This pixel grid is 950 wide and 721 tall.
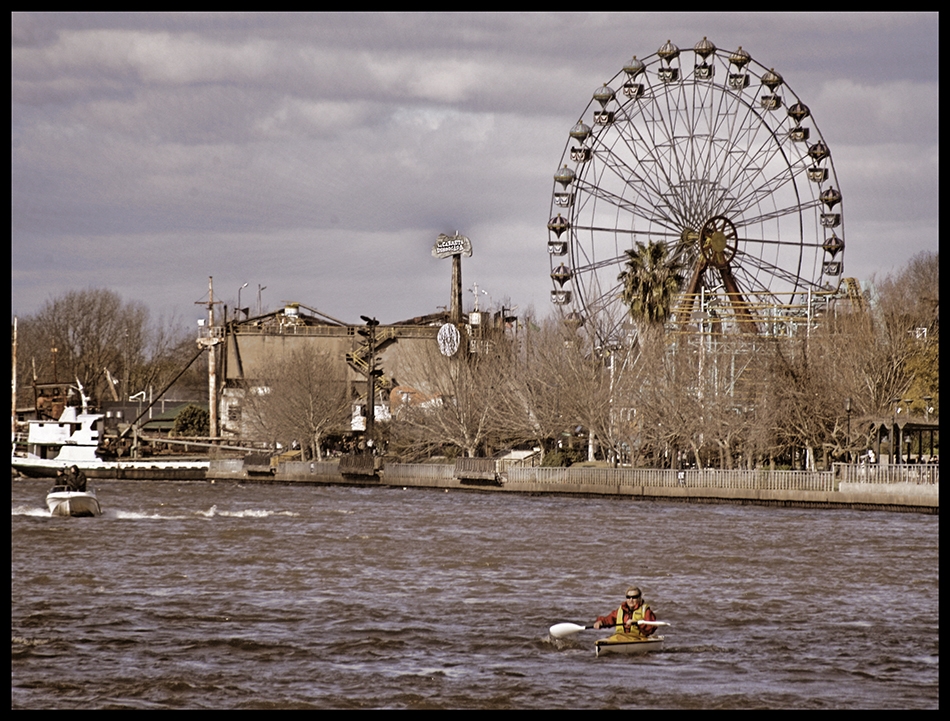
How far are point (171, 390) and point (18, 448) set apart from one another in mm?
52192

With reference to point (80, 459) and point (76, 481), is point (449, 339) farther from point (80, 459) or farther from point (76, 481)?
point (76, 481)

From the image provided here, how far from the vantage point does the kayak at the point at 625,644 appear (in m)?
24.6

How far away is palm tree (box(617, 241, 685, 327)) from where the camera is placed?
3017 inches

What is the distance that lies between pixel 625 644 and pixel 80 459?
73.8 meters

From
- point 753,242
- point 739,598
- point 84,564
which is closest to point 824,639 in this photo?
point 739,598

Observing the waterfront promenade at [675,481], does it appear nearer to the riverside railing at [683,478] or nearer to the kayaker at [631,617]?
the riverside railing at [683,478]

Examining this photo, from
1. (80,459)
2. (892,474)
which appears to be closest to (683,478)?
(892,474)

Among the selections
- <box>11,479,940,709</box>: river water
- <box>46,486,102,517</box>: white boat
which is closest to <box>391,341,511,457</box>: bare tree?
<box>11,479,940,709</box>: river water

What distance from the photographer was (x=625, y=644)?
2456 cm

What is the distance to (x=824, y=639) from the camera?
86.4 ft

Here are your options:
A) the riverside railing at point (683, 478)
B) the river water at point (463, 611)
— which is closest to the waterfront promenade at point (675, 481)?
the riverside railing at point (683, 478)

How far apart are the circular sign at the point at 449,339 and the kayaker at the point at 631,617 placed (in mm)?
79352

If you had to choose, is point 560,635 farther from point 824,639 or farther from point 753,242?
point 753,242

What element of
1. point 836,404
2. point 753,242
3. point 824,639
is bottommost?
point 824,639
